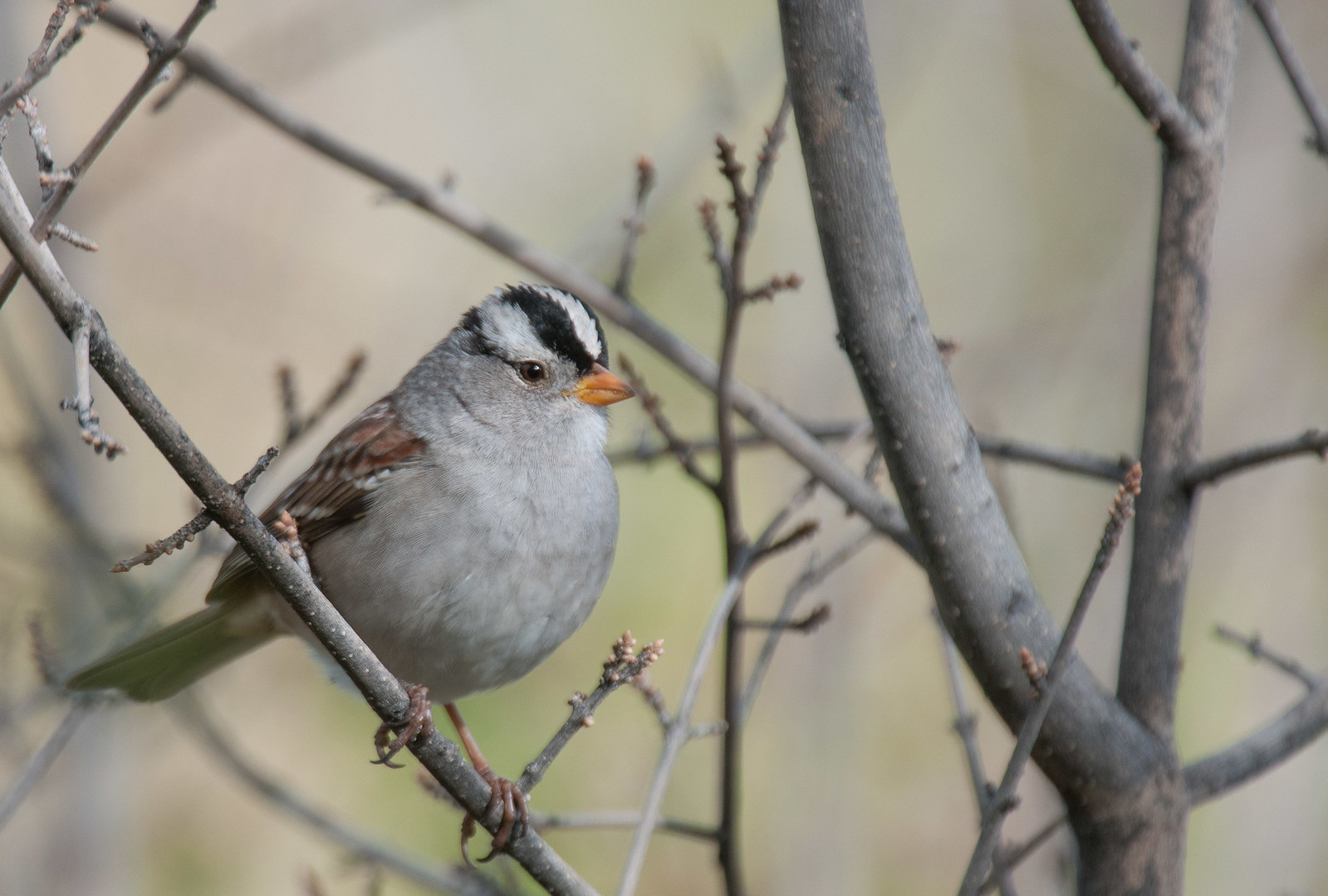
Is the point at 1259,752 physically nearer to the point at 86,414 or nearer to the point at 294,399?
the point at 86,414

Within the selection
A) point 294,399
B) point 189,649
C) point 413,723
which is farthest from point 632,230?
point 189,649

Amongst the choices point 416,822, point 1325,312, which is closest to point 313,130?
point 416,822

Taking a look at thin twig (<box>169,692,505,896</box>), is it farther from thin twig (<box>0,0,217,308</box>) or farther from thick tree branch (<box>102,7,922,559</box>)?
thin twig (<box>0,0,217,308</box>)

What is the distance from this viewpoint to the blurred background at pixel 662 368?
3.96 meters

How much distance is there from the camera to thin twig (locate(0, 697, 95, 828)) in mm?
2303

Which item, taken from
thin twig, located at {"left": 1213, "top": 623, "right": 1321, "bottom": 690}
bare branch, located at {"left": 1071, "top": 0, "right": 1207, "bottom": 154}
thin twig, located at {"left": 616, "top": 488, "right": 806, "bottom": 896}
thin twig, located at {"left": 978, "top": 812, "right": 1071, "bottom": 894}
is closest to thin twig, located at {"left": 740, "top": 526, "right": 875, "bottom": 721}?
thin twig, located at {"left": 616, "top": 488, "right": 806, "bottom": 896}

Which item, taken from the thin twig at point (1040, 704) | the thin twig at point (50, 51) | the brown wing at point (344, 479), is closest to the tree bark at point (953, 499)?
the thin twig at point (1040, 704)

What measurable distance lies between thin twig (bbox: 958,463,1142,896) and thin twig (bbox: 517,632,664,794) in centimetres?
59

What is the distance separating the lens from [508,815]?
7.48 feet

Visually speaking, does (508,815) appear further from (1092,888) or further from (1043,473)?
(1043,473)

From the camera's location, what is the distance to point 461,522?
9.24 ft

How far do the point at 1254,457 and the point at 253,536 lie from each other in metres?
1.73

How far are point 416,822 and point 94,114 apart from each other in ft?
14.4

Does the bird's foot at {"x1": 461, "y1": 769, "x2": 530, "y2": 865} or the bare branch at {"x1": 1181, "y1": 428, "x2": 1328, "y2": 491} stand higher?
the bare branch at {"x1": 1181, "y1": 428, "x2": 1328, "y2": 491}
